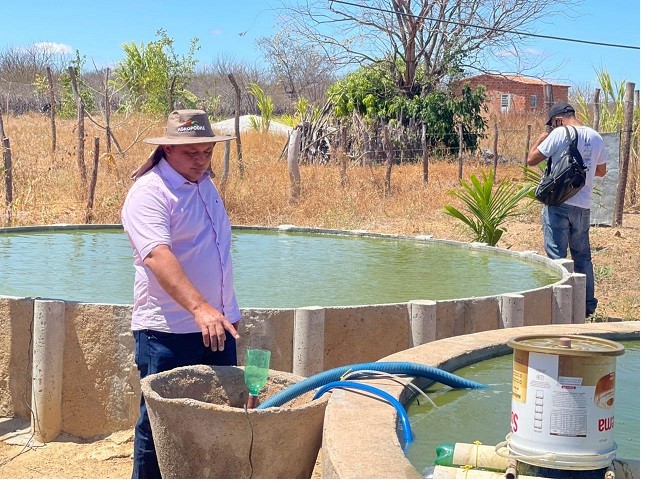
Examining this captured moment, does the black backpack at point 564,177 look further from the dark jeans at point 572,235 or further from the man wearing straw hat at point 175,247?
the man wearing straw hat at point 175,247

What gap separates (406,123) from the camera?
75.4 ft

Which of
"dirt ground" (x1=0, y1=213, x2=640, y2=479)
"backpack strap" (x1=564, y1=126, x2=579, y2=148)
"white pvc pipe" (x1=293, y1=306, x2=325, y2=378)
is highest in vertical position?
"backpack strap" (x1=564, y1=126, x2=579, y2=148)

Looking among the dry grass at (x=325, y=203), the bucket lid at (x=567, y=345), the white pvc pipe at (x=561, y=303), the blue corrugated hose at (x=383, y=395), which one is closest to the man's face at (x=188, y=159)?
the blue corrugated hose at (x=383, y=395)

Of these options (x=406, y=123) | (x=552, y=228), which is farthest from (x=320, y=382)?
(x=406, y=123)

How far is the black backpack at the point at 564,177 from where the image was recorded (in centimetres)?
725

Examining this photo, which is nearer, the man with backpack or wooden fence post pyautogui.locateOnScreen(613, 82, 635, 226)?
the man with backpack

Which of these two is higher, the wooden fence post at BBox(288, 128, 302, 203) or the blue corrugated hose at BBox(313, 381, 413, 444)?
the wooden fence post at BBox(288, 128, 302, 203)

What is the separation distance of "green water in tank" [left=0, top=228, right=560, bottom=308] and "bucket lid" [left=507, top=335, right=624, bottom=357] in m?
3.95

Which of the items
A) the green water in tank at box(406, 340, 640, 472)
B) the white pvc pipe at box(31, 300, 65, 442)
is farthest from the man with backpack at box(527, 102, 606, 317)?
the white pvc pipe at box(31, 300, 65, 442)

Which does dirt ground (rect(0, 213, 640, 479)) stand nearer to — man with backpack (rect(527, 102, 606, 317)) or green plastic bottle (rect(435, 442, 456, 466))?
man with backpack (rect(527, 102, 606, 317))

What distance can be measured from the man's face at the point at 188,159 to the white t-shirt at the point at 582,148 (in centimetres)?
432

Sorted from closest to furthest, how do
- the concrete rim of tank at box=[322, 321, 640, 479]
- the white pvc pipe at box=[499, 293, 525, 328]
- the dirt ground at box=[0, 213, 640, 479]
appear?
the concrete rim of tank at box=[322, 321, 640, 479] → the dirt ground at box=[0, 213, 640, 479] → the white pvc pipe at box=[499, 293, 525, 328]

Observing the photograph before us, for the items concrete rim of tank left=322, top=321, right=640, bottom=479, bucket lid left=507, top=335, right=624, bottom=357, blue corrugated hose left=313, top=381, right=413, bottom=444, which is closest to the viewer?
bucket lid left=507, top=335, right=624, bottom=357

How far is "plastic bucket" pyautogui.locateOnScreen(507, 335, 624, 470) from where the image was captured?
2.48 m
